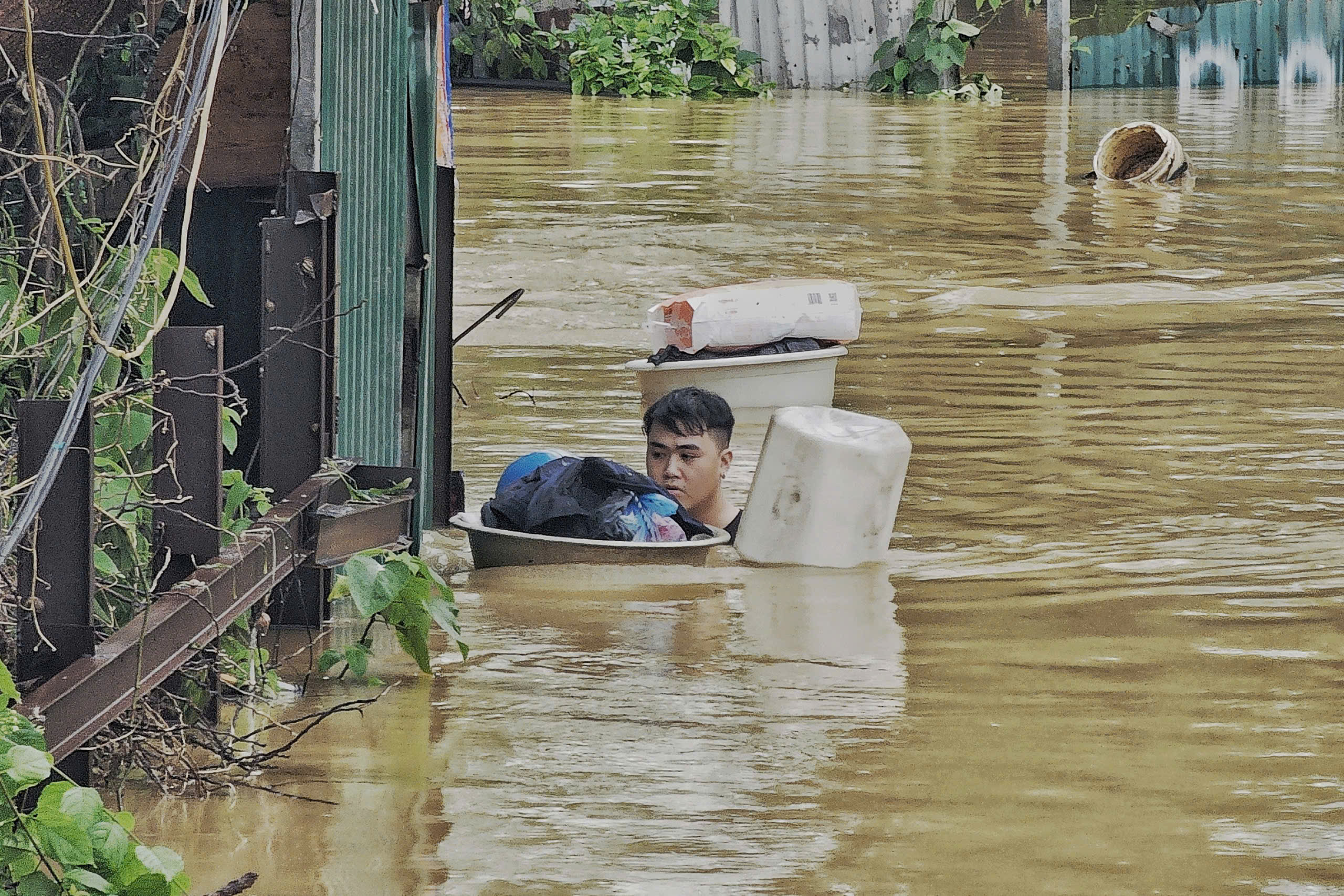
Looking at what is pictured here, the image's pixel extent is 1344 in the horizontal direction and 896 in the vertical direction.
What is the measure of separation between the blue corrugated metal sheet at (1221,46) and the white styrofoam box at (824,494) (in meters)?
20.9

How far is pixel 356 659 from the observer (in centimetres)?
461

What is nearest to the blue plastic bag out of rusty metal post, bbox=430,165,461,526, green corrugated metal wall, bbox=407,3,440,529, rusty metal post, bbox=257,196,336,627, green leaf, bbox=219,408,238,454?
green corrugated metal wall, bbox=407,3,440,529

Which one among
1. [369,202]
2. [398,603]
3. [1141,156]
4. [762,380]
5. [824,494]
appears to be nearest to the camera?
[398,603]

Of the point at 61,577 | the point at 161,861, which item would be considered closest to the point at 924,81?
the point at 61,577

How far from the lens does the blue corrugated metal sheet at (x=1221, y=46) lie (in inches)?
1019

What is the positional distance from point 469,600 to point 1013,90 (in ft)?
65.4

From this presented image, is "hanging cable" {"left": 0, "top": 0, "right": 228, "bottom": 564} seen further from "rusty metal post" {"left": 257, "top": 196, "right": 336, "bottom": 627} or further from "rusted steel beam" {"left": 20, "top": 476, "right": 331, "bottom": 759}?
"rusty metal post" {"left": 257, "top": 196, "right": 336, "bottom": 627}

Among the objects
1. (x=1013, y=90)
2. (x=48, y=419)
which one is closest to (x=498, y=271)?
(x=48, y=419)

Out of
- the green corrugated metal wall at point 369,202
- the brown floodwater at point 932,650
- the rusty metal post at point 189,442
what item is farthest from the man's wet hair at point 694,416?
the rusty metal post at point 189,442

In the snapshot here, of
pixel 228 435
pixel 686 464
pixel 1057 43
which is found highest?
pixel 1057 43

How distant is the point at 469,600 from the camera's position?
555 cm

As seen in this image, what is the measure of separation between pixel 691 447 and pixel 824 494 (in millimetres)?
517

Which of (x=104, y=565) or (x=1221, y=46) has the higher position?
(x=1221, y=46)

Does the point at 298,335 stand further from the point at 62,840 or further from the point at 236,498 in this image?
the point at 62,840
